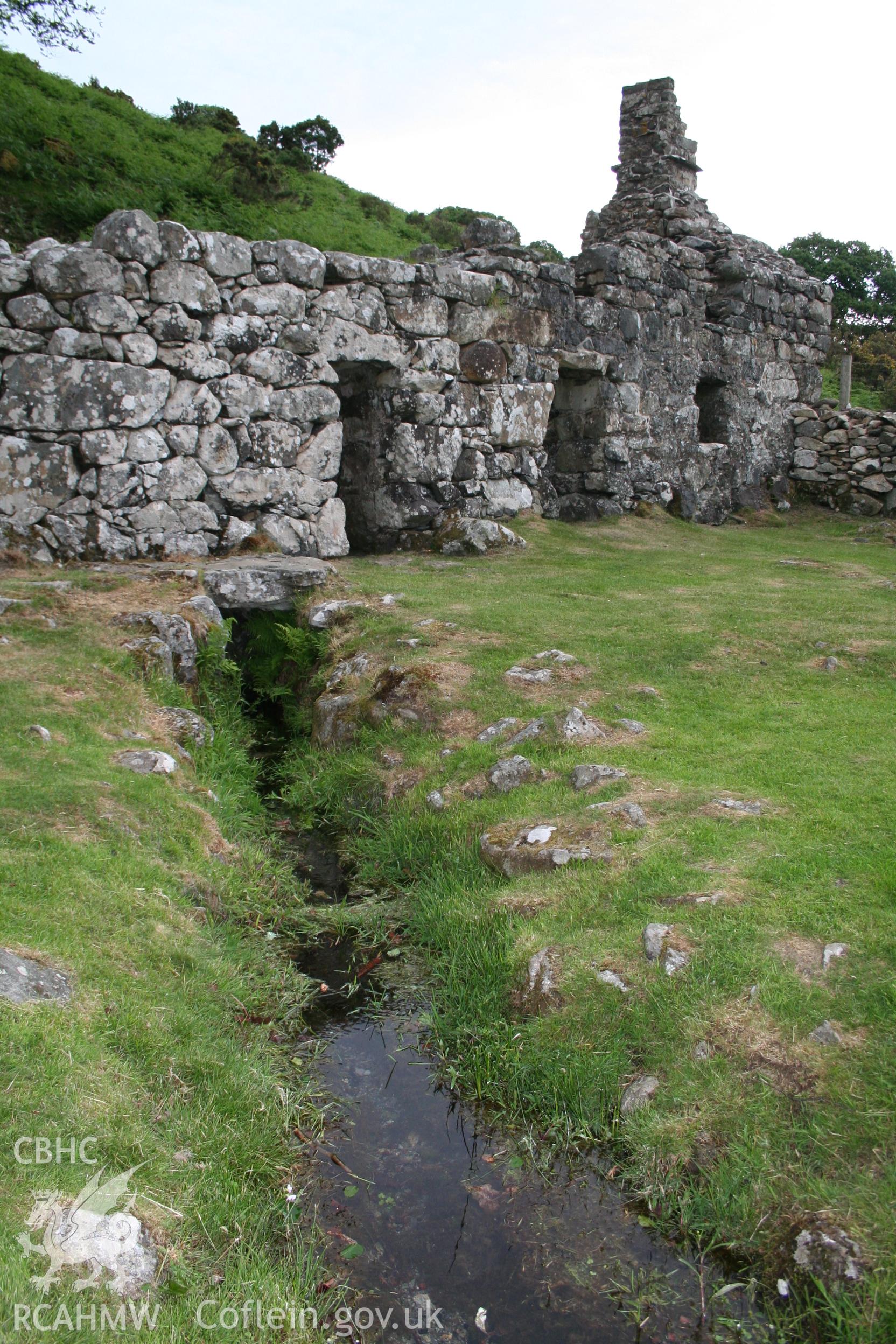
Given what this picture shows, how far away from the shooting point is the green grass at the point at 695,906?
391 centimetres

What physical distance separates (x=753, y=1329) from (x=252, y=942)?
133 inches

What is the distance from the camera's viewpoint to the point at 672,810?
6027 millimetres

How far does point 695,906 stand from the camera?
5102 millimetres

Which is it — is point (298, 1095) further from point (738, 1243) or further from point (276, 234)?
point (276, 234)

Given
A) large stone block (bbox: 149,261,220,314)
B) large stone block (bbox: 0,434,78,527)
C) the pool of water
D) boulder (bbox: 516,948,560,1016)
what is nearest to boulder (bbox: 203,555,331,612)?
large stone block (bbox: 0,434,78,527)

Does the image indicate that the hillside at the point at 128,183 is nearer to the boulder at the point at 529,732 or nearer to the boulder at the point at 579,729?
the boulder at the point at 529,732

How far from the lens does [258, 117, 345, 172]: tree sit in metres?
23.3

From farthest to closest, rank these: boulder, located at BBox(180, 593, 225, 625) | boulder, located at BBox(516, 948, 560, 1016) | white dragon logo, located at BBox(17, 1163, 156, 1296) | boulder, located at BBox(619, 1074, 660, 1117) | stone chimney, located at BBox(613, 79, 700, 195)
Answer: stone chimney, located at BBox(613, 79, 700, 195), boulder, located at BBox(180, 593, 225, 625), boulder, located at BBox(516, 948, 560, 1016), boulder, located at BBox(619, 1074, 660, 1117), white dragon logo, located at BBox(17, 1163, 156, 1296)

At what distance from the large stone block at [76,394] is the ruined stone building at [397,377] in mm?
21

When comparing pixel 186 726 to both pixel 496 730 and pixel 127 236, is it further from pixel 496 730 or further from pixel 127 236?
pixel 127 236

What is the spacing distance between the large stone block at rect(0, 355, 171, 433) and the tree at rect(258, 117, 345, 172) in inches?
595

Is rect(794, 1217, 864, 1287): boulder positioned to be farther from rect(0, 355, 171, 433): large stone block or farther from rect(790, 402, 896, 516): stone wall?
rect(790, 402, 896, 516): stone wall

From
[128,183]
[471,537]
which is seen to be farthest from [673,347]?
[128,183]

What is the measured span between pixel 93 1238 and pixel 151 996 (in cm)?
147
